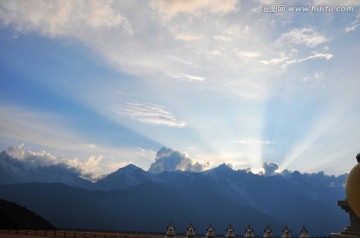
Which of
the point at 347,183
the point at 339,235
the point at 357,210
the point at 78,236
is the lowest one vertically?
the point at 78,236

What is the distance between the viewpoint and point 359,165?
1144 cm

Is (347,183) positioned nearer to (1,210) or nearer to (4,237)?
(4,237)

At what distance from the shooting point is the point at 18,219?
85188 millimetres

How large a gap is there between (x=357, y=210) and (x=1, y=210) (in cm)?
8938

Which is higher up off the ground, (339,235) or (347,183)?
(347,183)

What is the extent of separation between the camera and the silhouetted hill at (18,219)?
256ft

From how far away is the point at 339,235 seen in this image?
1833 cm

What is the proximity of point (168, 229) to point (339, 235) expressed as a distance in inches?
902

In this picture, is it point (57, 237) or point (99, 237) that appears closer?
point (57, 237)

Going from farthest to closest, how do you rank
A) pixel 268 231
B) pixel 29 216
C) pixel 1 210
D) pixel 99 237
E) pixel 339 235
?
pixel 29 216, pixel 1 210, pixel 99 237, pixel 268 231, pixel 339 235

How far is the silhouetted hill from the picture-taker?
7800cm

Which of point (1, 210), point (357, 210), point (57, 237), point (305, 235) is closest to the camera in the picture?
point (357, 210)

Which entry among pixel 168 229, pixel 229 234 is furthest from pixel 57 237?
pixel 229 234

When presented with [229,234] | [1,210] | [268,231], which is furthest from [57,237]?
[1,210]
